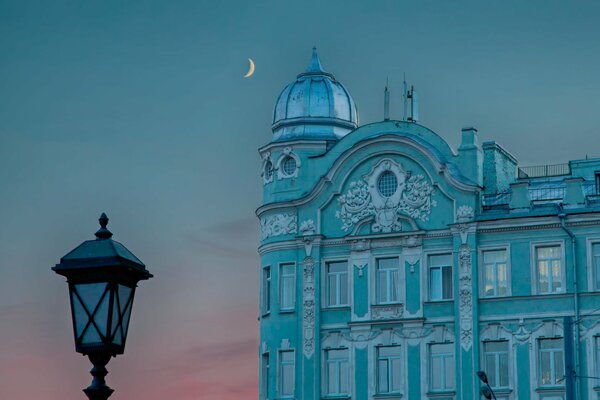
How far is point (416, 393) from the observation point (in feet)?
163

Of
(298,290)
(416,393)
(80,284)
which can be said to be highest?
(298,290)

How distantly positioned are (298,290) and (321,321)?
1.53m

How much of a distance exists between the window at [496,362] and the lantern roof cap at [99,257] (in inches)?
1434

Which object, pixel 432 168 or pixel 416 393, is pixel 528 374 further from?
pixel 432 168

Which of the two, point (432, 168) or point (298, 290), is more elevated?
point (432, 168)

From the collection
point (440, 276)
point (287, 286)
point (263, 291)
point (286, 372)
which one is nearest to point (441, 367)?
point (440, 276)

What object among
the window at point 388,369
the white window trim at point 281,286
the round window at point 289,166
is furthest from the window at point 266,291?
the window at point 388,369

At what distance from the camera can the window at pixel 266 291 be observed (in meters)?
53.4

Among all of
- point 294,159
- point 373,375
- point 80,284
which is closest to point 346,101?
point 294,159

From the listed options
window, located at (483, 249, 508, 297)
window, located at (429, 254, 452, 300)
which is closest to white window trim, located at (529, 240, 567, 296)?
window, located at (483, 249, 508, 297)

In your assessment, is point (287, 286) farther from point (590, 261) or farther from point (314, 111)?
point (590, 261)

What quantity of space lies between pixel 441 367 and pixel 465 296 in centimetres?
273

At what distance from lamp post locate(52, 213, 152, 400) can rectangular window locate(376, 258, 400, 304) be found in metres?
37.8

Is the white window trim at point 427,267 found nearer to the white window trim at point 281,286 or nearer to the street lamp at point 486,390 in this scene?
the street lamp at point 486,390
